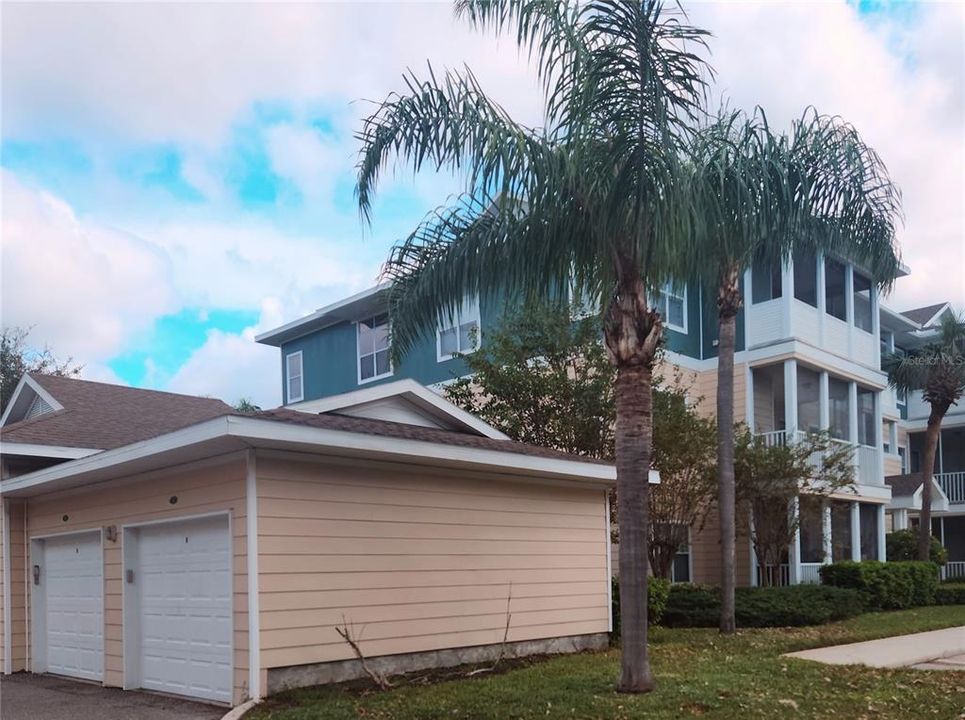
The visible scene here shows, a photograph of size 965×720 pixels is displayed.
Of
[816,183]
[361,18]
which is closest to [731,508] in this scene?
[816,183]

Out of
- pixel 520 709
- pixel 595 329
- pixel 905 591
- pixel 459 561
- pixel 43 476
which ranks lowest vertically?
pixel 905 591

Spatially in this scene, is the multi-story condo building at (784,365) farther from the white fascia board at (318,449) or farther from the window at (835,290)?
the white fascia board at (318,449)

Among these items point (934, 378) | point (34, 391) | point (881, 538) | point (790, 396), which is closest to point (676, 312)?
point (790, 396)

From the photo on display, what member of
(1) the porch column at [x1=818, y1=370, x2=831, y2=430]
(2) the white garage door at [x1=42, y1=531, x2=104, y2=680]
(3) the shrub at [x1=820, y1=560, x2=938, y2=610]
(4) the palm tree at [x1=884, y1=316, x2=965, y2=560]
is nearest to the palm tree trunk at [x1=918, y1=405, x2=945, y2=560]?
(4) the palm tree at [x1=884, y1=316, x2=965, y2=560]

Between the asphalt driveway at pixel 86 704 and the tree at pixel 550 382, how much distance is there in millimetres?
8759

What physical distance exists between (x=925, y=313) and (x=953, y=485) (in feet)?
23.1

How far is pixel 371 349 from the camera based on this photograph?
88.9ft

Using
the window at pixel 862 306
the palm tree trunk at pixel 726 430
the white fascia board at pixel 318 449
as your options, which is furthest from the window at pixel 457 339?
the window at pixel 862 306

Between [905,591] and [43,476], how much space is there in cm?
1813

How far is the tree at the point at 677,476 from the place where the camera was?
1802cm

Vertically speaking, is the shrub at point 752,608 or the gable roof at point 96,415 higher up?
the gable roof at point 96,415

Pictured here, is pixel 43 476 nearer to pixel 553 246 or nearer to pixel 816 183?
pixel 553 246

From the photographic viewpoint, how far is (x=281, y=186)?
14.0 m

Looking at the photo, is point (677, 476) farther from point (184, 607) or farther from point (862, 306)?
point (862, 306)
